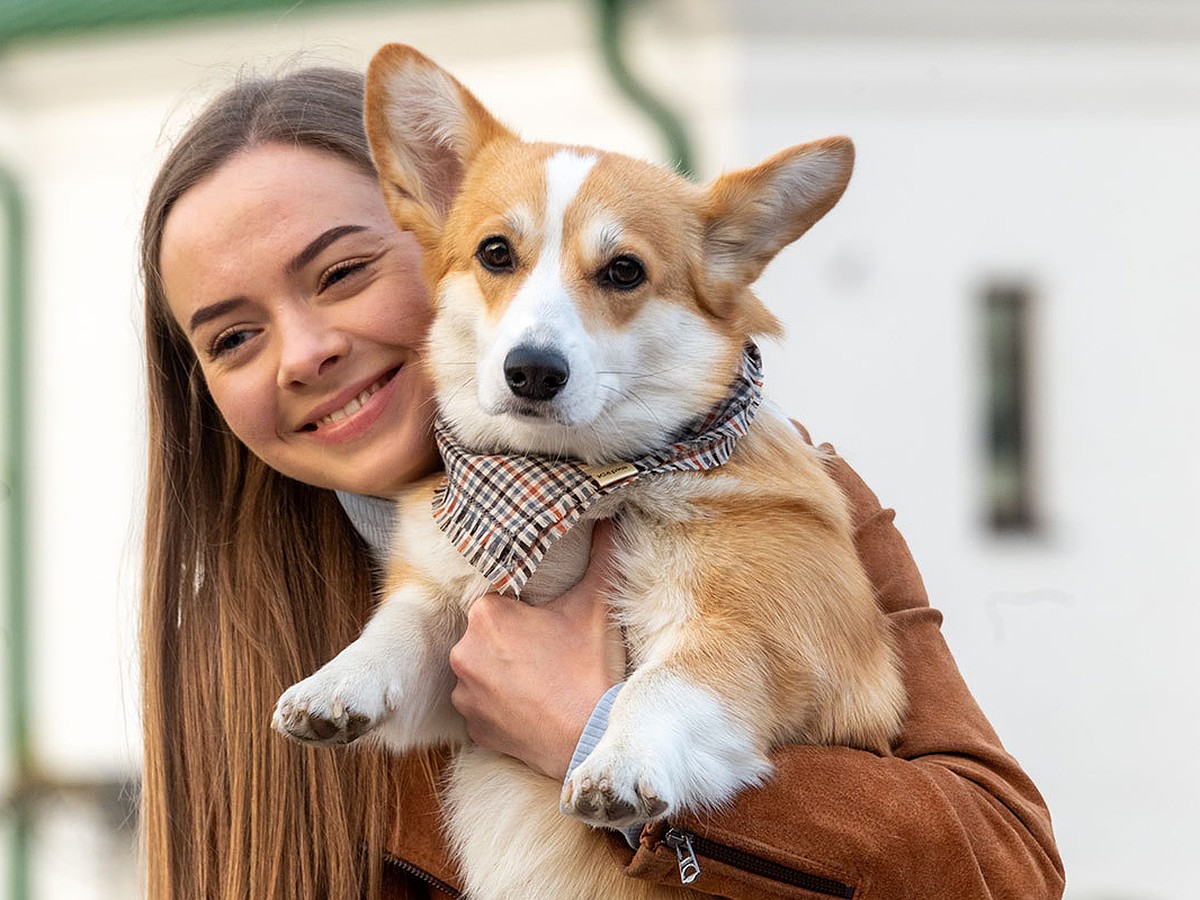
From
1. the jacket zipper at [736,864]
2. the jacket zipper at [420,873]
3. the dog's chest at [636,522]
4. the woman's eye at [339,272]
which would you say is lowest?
the jacket zipper at [420,873]

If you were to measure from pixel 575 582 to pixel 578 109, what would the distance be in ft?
7.37

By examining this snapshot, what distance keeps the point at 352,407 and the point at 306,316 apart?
0.16m

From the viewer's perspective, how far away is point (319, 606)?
7.40 feet

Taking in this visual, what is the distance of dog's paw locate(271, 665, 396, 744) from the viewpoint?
169 cm

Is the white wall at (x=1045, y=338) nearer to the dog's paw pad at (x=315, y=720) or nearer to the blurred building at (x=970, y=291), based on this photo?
the blurred building at (x=970, y=291)

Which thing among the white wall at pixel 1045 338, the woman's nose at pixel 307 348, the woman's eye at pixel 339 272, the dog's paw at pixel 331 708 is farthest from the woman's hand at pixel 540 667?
the white wall at pixel 1045 338

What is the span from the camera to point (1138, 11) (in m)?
3.79

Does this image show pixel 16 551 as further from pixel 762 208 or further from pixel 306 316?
pixel 762 208

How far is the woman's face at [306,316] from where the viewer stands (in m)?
2.04

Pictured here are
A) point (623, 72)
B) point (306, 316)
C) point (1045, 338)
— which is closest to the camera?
point (306, 316)

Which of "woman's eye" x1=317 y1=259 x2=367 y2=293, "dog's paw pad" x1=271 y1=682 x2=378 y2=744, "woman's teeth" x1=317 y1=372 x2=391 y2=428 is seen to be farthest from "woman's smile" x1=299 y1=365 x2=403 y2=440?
"dog's paw pad" x1=271 y1=682 x2=378 y2=744

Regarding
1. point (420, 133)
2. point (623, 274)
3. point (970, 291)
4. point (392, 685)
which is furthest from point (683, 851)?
point (970, 291)

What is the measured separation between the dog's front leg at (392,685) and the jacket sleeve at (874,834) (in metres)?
0.37

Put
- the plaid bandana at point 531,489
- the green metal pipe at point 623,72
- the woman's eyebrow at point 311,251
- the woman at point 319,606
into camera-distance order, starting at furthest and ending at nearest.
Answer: the green metal pipe at point 623,72 < the woman's eyebrow at point 311,251 < the plaid bandana at point 531,489 < the woman at point 319,606
